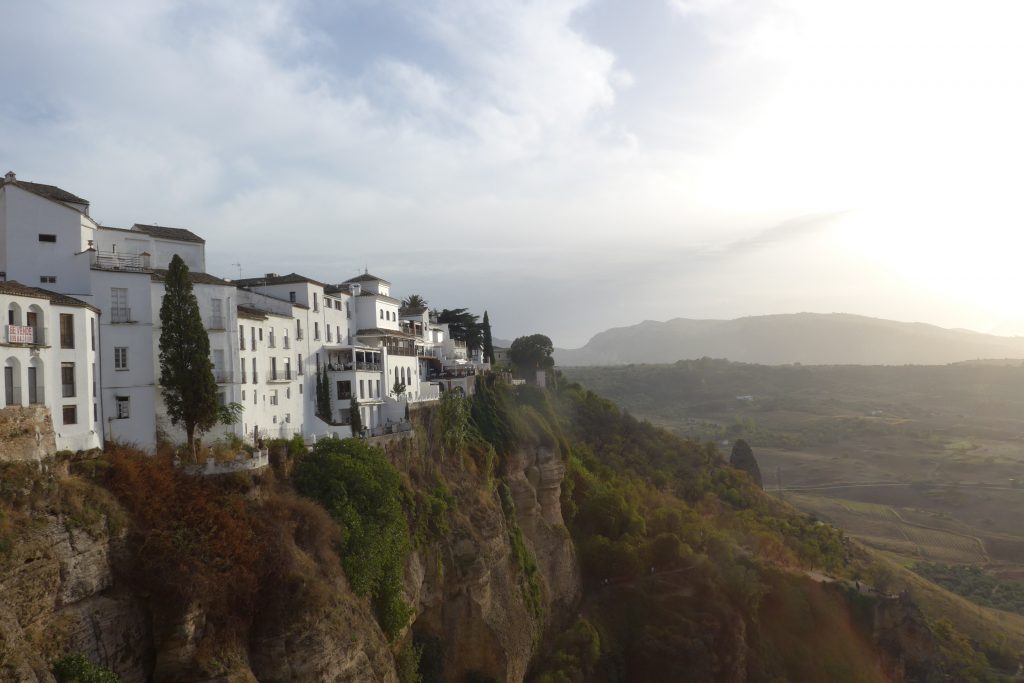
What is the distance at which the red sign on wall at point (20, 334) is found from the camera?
22.9m

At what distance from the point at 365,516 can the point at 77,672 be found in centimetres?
1227

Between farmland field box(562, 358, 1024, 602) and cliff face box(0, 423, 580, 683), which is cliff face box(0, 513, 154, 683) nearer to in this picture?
cliff face box(0, 423, 580, 683)

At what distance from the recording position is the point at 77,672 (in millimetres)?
18516

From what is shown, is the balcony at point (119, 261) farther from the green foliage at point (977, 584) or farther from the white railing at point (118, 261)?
A: the green foliage at point (977, 584)

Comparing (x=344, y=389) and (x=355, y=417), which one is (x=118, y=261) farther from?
(x=344, y=389)

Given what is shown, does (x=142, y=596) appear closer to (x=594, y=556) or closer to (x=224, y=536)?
(x=224, y=536)

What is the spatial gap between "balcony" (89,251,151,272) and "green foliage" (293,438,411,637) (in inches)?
409

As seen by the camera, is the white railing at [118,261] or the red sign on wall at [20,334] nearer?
the red sign on wall at [20,334]

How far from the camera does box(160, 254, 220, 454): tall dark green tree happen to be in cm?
2778

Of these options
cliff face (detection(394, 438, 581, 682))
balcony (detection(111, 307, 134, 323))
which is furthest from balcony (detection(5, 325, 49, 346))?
cliff face (detection(394, 438, 581, 682))

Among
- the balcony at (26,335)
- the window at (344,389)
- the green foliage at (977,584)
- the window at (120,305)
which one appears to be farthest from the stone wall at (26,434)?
the green foliage at (977,584)

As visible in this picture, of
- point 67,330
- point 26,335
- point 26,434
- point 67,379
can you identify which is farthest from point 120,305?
point 26,434

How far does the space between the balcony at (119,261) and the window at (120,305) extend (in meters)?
0.89

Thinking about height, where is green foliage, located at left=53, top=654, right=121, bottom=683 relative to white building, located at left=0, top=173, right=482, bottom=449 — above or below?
below
